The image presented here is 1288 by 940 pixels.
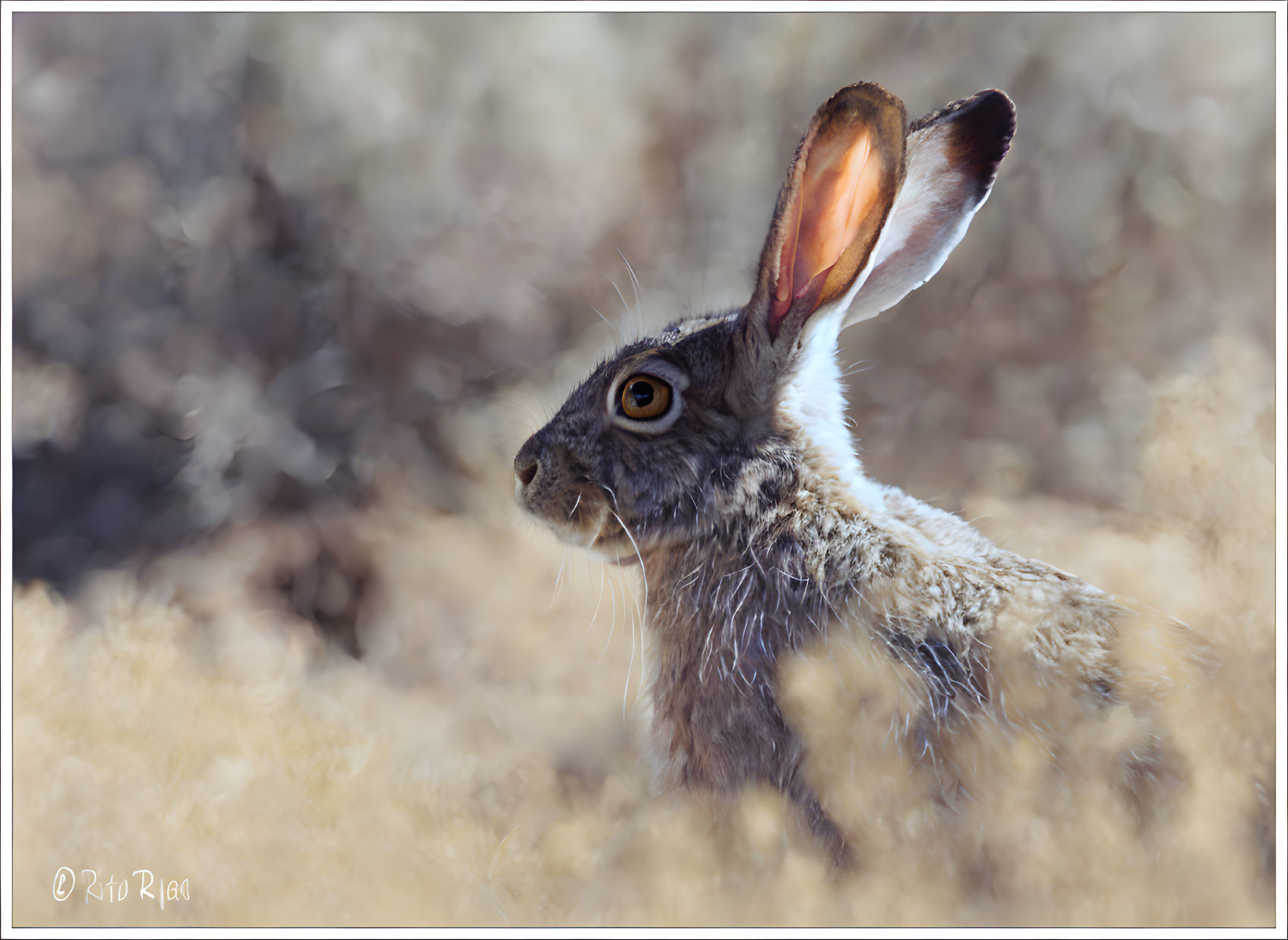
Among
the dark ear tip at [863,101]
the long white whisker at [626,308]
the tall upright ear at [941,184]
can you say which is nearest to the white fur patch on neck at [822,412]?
the tall upright ear at [941,184]

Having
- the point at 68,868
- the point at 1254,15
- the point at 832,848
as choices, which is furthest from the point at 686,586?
the point at 1254,15

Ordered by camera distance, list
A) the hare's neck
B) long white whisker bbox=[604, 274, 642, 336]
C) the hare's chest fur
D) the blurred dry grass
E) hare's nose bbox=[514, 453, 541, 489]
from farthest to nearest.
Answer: long white whisker bbox=[604, 274, 642, 336] < hare's nose bbox=[514, 453, 541, 489] < the blurred dry grass < the hare's neck < the hare's chest fur

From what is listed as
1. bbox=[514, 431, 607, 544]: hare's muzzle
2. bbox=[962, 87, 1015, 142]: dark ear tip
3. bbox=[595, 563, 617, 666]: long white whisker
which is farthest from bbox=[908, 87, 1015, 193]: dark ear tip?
bbox=[595, 563, 617, 666]: long white whisker

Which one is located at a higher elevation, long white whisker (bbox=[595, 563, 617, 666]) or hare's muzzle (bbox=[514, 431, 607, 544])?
hare's muzzle (bbox=[514, 431, 607, 544])

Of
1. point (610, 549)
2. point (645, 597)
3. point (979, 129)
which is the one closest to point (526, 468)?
point (610, 549)

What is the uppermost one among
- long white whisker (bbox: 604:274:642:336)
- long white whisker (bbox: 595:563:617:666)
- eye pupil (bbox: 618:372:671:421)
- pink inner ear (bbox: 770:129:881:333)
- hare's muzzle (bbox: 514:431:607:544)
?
pink inner ear (bbox: 770:129:881:333)

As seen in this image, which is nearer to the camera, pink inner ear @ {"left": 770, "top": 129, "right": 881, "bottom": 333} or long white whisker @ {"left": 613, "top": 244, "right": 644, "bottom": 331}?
pink inner ear @ {"left": 770, "top": 129, "right": 881, "bottom": 333}

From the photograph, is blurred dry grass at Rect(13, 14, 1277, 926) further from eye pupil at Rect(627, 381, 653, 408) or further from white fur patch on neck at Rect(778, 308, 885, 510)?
eye pupil at Rect(627, 381, 653, 408)

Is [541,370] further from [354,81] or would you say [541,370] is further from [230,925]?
[230,925]
